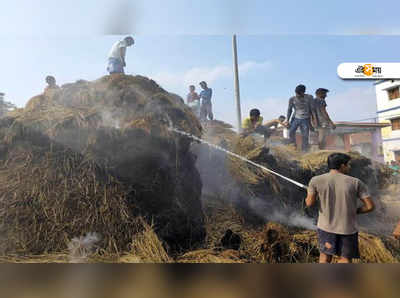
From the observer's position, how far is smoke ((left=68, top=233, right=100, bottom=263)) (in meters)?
3.18

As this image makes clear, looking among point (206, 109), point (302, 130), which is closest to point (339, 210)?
point (302, 130)

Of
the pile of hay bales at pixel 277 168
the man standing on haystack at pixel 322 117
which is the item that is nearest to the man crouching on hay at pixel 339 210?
the pile of hay bales at pixel 277 168

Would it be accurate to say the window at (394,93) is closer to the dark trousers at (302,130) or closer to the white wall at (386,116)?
the white wall at (386,116)

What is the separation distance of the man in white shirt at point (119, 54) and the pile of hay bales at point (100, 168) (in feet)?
0.46

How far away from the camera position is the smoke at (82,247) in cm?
318

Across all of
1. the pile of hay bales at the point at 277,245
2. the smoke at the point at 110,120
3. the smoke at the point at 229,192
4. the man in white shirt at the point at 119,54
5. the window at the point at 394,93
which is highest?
the man in white shirt at the point at 119,54

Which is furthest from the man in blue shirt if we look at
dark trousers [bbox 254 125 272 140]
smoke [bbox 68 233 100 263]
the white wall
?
the white wall

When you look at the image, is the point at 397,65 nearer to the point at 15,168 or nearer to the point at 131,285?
the point at 131,285

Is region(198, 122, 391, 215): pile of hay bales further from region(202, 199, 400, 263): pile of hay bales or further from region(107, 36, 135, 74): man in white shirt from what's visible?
region(107, 36, 135, 74): man in white shirt

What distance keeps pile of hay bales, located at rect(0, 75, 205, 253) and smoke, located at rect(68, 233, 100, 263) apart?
0.22ft

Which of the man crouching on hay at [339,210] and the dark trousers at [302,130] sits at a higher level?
the dark trousers at [302,130]

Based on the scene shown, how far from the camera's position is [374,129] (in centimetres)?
360

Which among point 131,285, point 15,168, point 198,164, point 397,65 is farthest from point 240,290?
point 397,65

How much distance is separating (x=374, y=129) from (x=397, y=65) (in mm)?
765
